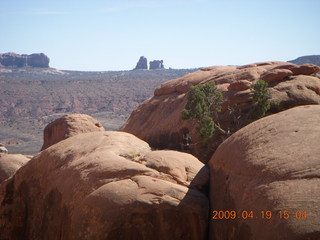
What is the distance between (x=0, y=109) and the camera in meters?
62.5

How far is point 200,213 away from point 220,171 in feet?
2.34

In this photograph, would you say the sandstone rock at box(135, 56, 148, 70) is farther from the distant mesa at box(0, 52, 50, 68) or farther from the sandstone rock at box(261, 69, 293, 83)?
the sandstone rock at box(261, 69, 293, 83)

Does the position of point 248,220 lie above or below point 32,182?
above

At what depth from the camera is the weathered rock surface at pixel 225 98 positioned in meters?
12.3

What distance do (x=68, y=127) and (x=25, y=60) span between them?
113 metres

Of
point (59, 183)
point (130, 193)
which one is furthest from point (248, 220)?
point (59, 183)

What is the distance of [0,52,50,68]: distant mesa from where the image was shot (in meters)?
123

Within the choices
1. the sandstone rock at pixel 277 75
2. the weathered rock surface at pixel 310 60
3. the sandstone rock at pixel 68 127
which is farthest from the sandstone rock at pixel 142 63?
the sandstone rock at pixel 277 75

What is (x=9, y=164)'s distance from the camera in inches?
584

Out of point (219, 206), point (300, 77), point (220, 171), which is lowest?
point (219, 206)

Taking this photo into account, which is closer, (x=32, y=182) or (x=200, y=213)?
(x=200, y=213)

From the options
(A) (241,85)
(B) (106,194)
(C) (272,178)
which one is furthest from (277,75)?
(C) (272,178)

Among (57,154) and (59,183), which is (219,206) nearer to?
(59,183)

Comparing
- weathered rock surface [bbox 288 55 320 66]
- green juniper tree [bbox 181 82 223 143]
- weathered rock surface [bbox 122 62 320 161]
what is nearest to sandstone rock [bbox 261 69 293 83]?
weathered rock surface [bbox 122 62 320 161]
